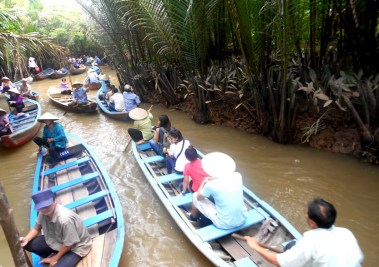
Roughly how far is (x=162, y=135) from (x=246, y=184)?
6.40 ft

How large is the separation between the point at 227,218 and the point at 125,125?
6.63m

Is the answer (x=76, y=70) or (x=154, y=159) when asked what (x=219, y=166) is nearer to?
(x=154, y=159)

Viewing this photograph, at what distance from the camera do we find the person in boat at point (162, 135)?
5.77 metres

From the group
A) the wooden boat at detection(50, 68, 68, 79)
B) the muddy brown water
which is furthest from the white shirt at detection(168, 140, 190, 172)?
the wooden boat at detection(50, 68, 68, 79)

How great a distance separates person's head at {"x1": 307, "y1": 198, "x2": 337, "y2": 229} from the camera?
2.09m

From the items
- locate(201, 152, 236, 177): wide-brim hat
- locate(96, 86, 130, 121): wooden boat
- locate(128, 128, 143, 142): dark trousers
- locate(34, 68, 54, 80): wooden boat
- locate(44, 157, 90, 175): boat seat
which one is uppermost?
locate(201, 152, 236, 177): wide-brim hat

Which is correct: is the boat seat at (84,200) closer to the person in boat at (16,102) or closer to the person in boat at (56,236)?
the person in boat at (56,236)

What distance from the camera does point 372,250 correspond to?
12.1ft

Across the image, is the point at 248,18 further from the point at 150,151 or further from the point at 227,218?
the point at 227,218

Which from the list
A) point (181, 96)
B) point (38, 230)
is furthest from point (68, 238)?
point (181, 96)

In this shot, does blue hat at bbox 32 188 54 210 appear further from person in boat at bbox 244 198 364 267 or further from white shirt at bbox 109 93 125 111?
white shirt at bbox 109 93 125 111

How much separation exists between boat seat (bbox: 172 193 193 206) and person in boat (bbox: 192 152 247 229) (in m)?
0.76

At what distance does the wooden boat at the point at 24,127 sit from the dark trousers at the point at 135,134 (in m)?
3.45

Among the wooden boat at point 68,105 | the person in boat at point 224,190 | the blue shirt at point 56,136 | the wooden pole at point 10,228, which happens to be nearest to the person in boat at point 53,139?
the blue shirt at point 56,136
